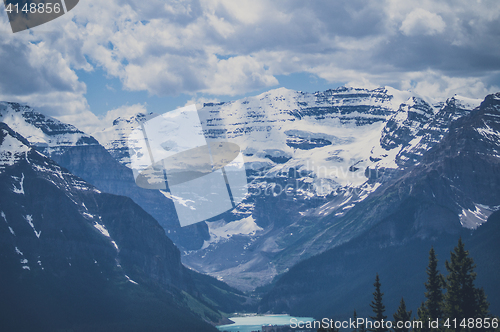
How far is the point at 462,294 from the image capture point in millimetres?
111938

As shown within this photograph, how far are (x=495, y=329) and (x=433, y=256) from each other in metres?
15.7

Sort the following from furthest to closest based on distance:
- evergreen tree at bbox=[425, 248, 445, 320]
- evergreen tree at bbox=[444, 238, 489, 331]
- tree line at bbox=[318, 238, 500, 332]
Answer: evergreen tree at bbox=[425, 248, 445, 320] → evergreen tree at bbox=[444, 238, 489, 331] → tree line at bbox=[318, 238, 500, 332]

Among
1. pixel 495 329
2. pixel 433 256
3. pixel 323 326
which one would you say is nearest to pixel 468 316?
pixel 495 329

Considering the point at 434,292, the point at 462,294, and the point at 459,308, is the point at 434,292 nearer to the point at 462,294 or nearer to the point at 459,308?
the point at 459,308

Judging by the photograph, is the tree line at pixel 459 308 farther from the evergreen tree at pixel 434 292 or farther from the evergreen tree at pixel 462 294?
the evergreen tree at pixel 434 292

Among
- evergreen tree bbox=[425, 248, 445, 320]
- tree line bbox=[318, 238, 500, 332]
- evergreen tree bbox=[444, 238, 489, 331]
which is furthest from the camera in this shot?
evergreen tree bbox=[425, 248, 445, 320]

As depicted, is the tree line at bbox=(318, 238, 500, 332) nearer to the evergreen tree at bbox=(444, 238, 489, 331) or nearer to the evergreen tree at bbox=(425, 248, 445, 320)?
the evergreen tree at bbox=(444, 238, 489, 331)

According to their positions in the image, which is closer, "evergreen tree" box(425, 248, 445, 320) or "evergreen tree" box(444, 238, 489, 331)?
"evergreen tree" box(444, 238, 489, 331)

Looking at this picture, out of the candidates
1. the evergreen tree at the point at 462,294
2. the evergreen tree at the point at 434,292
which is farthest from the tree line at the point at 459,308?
the evergreen tree at the point at 434,292

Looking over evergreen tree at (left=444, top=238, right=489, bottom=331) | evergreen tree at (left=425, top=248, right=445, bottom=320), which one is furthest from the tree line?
evergreen tree at (left=425, top=248, right=445, bottom=320)

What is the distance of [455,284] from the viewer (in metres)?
112

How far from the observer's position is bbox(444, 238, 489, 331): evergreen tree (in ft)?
367

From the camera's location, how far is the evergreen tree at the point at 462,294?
11181 centimetres

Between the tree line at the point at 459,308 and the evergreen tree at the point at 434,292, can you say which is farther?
the evergreen tree at the point at 434,292
